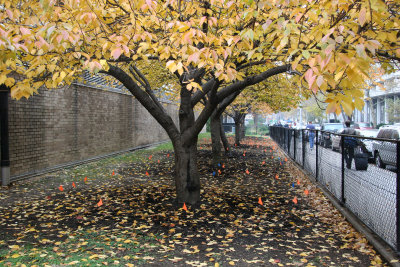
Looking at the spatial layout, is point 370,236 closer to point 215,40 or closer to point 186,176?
point 186,176

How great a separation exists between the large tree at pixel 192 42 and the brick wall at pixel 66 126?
4357 mm

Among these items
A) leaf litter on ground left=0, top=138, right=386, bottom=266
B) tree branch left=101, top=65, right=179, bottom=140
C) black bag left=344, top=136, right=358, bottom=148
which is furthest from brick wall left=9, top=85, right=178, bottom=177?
black bag left=344, top=136, right=358, bottom=148

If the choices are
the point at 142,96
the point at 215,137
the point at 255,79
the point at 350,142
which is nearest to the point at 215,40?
the point at 255,79

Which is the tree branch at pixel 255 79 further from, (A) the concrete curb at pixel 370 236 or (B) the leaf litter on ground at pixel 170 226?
(A) the concrete curb at pixel 370 236

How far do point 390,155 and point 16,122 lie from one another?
371 inches

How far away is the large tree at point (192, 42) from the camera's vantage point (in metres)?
3.26

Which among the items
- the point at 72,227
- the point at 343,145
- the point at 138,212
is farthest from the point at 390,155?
the point at 72,227

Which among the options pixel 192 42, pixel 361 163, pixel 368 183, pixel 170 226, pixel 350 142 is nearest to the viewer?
pixel 192 42

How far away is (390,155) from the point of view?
5.59 metres

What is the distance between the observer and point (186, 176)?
6.73 metres

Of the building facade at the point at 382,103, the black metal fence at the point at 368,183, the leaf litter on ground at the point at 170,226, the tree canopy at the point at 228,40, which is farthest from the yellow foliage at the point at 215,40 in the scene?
the building facade at the point at 382,103

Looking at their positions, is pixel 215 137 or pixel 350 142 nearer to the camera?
pixel 350 142

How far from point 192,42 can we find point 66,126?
28.6ft

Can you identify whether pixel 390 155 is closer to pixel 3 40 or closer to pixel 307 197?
pixel 307 197
